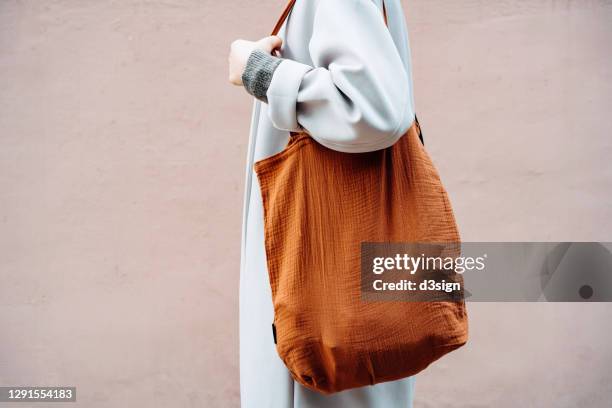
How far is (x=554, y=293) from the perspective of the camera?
115 inches

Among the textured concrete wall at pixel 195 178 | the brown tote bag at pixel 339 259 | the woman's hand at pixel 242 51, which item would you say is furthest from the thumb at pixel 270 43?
the textured concrete wall at pixel 195 178

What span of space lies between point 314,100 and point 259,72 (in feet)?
0.40

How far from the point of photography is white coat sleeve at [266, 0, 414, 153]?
1075 mm

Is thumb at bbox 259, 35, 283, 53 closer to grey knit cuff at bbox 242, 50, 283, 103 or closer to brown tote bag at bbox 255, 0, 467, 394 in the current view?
grey knit cuff at bbox 242, 50, 283, 103

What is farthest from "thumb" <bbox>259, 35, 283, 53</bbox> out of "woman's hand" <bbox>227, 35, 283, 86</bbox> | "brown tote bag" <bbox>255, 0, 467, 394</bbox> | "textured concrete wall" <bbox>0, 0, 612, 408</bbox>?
"textured concrete wall" <bbox>0, 0, 612, 408</bbox>

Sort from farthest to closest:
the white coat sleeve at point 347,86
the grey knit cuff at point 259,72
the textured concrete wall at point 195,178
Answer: the textured concrete wall at point 195,178
the grey knit cuff at point 259,72
the white coat sleeve at point 347,86

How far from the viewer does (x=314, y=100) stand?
1117 mm

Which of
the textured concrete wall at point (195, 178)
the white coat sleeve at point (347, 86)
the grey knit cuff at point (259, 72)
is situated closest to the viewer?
the white coat sleeve at point (347, 86)

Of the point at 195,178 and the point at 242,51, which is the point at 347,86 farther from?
the point at 195,178

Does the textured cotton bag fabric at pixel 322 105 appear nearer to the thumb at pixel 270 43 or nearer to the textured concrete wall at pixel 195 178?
the thumb at pixel 270 43

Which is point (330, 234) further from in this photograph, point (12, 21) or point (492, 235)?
point (12, 21)

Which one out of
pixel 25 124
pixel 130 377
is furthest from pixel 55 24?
pixel 130 377

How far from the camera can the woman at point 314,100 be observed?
108cm

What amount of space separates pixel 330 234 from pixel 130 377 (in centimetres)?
216
